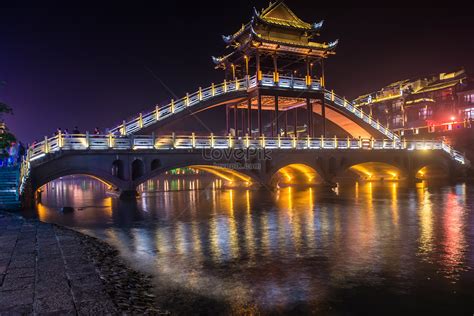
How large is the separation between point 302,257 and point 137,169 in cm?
1773

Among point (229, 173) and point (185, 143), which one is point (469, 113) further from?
point (185, 143)

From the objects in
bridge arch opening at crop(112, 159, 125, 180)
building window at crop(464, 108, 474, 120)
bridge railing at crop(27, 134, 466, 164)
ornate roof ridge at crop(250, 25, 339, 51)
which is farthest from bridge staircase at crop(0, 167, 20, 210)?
building window at crop(464, 108, 474, 120)

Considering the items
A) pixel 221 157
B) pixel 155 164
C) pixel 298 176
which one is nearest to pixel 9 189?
pixel 155 164

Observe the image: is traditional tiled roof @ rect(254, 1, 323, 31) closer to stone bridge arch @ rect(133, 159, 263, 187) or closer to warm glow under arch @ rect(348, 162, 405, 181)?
stone bridge arch @ rect(133, 159, 263, 187)

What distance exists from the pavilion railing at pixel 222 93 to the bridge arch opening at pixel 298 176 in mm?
7321

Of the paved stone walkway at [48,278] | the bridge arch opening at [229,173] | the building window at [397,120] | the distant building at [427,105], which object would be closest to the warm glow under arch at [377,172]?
the bridge arch opening at [229,173]

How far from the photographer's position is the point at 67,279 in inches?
287

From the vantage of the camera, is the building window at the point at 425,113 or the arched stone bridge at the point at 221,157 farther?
the building window at the point at 425,113

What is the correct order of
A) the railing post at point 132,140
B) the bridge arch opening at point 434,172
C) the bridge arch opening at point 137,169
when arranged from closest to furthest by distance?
the railing post at point 132,140, the bridge arch opening at point 137,169, the bridge arch opening at point 434,172

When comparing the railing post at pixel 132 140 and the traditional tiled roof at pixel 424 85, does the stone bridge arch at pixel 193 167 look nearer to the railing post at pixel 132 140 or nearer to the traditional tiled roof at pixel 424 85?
the railing post at pixel 132 140

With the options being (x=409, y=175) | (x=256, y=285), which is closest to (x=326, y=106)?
(x=409, y=175)

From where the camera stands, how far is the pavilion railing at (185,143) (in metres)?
22.1

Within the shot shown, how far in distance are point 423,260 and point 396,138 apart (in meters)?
34.7

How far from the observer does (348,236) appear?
41.9ft
